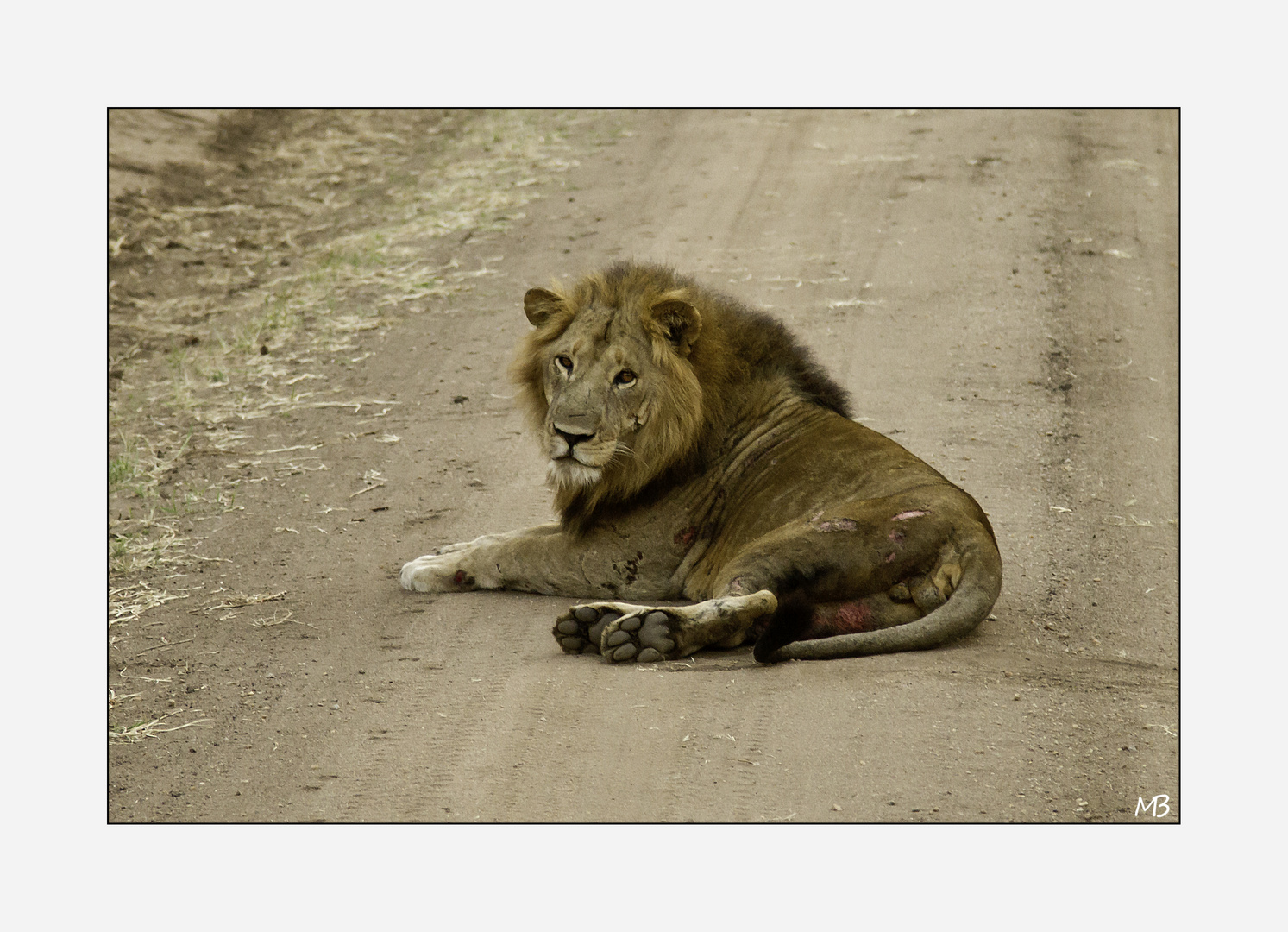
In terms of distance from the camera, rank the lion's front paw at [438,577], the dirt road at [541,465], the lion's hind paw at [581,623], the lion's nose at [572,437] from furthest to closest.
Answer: the lion's front paw at [438,577]
the lion's nose at [572,437]
the lion's hind paw at [581,623]
the dirt road at [541,465]

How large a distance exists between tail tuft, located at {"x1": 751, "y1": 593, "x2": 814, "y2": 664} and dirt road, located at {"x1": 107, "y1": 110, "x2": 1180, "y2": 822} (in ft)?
0.29

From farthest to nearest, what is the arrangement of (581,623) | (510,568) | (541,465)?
(541,465), (510,568), (581,623)

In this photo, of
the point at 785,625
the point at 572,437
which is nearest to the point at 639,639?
the point at 785,625

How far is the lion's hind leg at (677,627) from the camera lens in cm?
523

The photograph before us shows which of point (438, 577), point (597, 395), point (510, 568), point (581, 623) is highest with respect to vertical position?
point (597, 395)

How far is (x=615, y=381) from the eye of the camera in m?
5.92

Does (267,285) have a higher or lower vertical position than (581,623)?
lower

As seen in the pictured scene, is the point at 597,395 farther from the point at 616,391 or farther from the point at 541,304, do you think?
the point at 541,304

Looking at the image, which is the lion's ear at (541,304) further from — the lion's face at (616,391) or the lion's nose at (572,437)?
the lion's nose at (572,437)

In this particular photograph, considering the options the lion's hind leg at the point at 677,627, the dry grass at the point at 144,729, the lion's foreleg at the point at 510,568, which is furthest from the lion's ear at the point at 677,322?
the dry grass at the point at 144,729

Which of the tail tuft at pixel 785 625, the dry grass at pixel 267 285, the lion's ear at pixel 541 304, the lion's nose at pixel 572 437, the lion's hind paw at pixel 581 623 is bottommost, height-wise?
the dry grass at pixel 267 285

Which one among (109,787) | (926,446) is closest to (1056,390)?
(926,446)

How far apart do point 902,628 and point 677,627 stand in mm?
877

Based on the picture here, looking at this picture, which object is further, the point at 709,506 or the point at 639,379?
the point at 709,506
